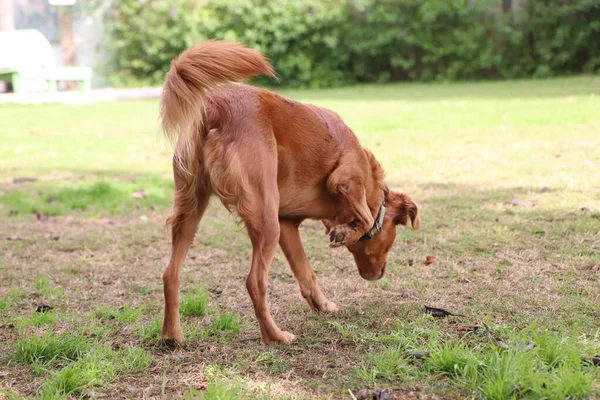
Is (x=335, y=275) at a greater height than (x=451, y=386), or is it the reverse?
(x=451, y=386)

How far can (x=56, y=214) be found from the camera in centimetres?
648

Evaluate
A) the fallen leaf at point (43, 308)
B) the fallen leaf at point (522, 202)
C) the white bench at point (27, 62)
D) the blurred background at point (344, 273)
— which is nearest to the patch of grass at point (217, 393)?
the blurred background at point (344, 273)

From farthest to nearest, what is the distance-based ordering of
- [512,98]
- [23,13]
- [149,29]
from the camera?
[23,13] → [149,29] → [512,98]

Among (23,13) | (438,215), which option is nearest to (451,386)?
(438,215)

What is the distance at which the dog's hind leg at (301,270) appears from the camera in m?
3.84

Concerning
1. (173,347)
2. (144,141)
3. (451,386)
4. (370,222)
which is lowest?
(144,141)

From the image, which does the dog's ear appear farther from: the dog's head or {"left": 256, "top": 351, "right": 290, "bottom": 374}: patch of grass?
{"left": 256, "top": 351, "right": 290, "bottom": 374}: patch of grass

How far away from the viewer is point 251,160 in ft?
10.6

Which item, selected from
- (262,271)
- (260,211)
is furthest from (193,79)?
(262,271)

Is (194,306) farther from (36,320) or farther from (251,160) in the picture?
(251,160)

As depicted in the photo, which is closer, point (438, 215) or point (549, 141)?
point (438, 215)

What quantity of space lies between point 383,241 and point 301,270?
533 mm

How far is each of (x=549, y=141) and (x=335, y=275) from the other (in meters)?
5.39

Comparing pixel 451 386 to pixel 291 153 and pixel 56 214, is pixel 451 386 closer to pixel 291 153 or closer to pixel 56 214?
pixel 291 153
